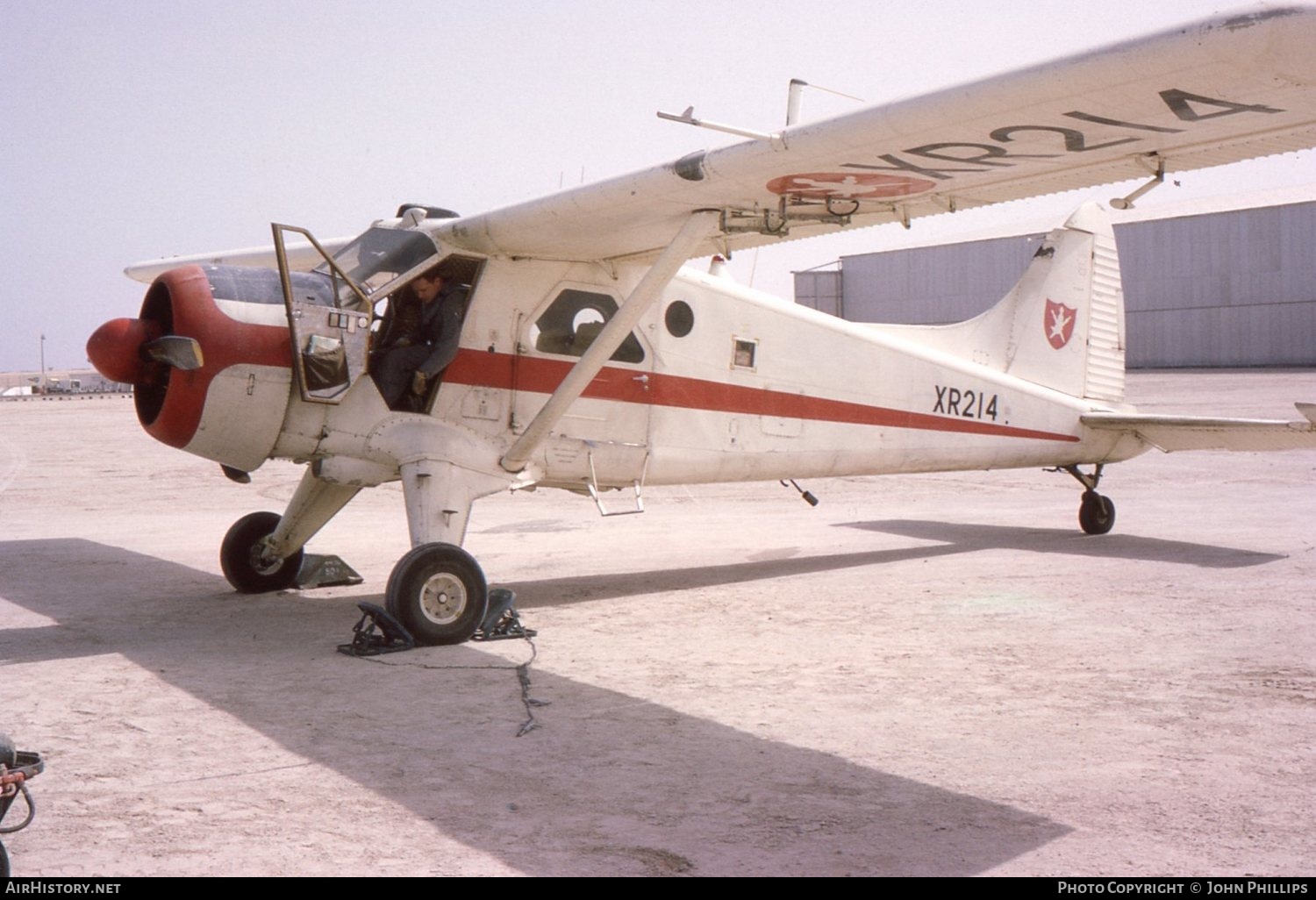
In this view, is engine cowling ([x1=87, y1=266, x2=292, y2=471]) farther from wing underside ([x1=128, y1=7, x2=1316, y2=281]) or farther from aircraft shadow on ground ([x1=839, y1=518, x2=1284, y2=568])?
aircraft shadow on ground ([x1=839, y1=518, x2=1284, y2=568])

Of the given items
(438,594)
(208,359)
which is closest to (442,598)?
(438,594)

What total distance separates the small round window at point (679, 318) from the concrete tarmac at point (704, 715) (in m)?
1.97

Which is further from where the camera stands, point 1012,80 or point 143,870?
point 1012,80

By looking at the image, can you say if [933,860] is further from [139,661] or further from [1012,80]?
[139,661]

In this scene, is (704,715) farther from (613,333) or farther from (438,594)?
(613,333)

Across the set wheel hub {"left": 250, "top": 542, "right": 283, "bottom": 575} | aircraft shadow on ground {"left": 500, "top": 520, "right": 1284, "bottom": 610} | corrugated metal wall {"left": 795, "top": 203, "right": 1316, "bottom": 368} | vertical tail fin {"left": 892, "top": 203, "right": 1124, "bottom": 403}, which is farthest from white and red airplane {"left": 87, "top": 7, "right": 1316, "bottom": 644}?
corrugated metal wall {"left": 795, "top": 203, "right": 1316, "bottom": 368}

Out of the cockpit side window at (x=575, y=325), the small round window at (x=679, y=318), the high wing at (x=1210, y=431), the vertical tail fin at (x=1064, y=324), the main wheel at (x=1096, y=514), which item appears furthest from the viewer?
the main wheel at (x=1096, y=514)

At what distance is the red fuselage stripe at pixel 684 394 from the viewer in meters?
8.03

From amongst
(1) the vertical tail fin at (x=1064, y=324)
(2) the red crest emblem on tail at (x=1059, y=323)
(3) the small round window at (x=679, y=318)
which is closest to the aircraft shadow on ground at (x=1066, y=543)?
(1) the vertical tail fin at (x=1064, y=324)

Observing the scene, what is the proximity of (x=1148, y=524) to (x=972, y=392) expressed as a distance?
316cm

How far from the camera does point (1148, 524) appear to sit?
1250 centimetres

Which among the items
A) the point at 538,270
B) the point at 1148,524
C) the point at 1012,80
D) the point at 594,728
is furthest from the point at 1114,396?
the point at 594,728

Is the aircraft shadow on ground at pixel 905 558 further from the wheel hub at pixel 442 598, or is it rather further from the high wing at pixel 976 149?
the high wing at pixel 976 149

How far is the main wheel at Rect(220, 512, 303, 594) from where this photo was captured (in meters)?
8.97
